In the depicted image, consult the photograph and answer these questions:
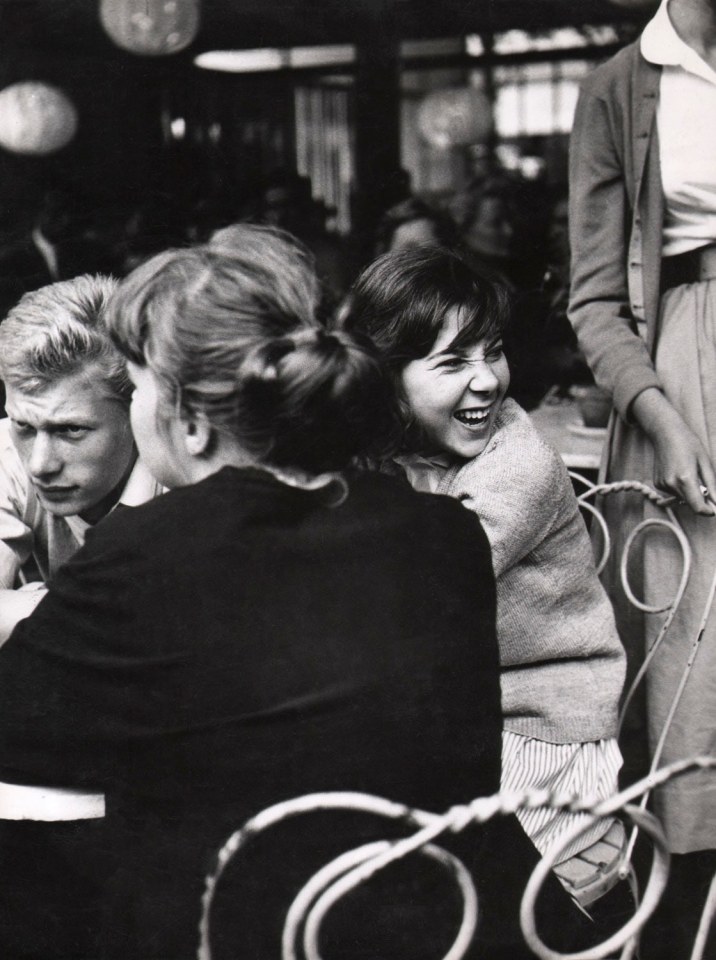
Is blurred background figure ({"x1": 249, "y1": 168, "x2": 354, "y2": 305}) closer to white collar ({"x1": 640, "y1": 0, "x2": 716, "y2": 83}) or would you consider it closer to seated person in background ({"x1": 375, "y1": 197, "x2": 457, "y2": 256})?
seated person in background ({"x1": 375, "y1": 197, "x2": 457, "y2": 256})

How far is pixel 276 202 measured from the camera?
14.9ft

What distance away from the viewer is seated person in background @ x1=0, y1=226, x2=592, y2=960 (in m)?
1.08

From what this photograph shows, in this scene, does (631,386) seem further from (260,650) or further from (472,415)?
(260,650)

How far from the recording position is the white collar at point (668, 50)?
195 cm

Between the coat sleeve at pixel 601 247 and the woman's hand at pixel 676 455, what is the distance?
7cm

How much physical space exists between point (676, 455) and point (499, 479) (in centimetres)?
48

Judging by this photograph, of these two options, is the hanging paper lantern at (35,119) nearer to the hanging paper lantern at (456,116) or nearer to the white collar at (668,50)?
the white collar at (668,50)

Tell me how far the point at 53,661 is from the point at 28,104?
2.25 metres

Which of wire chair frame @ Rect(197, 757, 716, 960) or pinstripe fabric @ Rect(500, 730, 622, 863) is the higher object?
wire chair frame @ Rect(197, 757, 716, 960)

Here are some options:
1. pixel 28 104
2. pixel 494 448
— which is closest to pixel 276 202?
pixel 28 104

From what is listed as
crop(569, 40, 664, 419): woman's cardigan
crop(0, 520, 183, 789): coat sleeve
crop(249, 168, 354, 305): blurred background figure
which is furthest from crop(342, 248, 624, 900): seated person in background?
crop(249, 168, 354, 305): blurred background figure

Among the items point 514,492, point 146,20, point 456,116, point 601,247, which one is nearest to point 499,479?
point 514,492

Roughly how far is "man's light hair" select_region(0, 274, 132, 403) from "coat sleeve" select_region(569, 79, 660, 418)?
944 millimetres

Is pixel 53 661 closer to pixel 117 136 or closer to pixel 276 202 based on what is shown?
pixel 117 136
